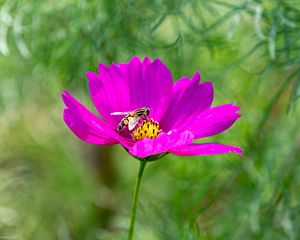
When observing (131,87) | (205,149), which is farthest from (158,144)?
(131,87)

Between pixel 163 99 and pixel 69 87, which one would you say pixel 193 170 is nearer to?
pixel 69 87

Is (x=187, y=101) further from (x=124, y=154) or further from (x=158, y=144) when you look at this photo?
(x=124, y=154)

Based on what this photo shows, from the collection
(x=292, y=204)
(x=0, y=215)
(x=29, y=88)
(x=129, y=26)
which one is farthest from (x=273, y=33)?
(x=0, y=215)

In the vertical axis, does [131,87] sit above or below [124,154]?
above

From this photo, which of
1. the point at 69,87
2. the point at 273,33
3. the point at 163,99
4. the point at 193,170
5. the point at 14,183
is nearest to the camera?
the point at 163,99

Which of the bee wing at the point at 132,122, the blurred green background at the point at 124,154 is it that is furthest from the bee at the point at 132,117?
the blurred green background at the point at 124,154

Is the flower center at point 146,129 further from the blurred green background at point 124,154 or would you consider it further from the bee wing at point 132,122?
the blurred green background at point 124,154
